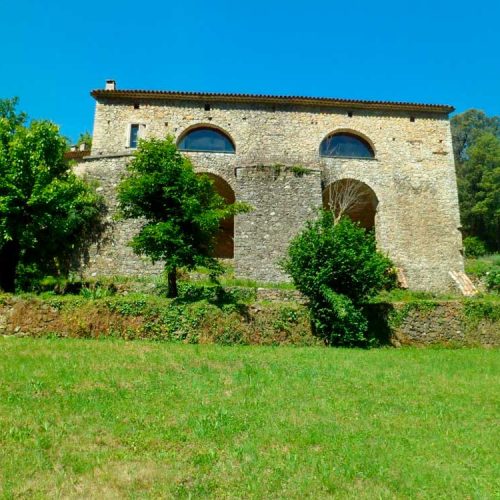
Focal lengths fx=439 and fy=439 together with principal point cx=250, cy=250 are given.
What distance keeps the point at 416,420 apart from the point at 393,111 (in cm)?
2344

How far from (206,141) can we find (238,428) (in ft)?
69.9

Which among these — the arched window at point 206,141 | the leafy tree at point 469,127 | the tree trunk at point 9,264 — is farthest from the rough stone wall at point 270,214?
the leafy tree at point 469,127

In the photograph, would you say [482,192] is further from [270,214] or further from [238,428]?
[238,428]

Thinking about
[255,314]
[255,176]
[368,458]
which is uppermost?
[255,176]

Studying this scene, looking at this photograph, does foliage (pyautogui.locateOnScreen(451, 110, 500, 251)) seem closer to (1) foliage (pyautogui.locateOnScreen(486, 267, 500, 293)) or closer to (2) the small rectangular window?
(1) foliage (pyautogui.locateOnScreen(486, 267, 500, 293))

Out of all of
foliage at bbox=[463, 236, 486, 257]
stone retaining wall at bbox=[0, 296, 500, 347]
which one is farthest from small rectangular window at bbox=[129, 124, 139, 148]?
foliage at bbox=[463, 236, 486, 257]

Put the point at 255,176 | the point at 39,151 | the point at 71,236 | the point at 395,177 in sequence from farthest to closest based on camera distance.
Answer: the point at 395,177
the point at 255,176
the point at 71,236
the point at 39,151

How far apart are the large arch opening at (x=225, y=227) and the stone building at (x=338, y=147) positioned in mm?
104

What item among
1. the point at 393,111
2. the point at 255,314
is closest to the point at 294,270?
the point at 255,314

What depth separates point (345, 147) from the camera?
25.8 metres

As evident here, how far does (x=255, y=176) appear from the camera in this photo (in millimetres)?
21922

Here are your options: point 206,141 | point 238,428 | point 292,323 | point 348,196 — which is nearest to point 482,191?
point 348,196

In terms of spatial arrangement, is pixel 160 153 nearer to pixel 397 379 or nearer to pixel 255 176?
pixel 255 176

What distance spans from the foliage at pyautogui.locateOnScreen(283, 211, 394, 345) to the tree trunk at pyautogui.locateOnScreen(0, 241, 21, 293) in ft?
32.9
